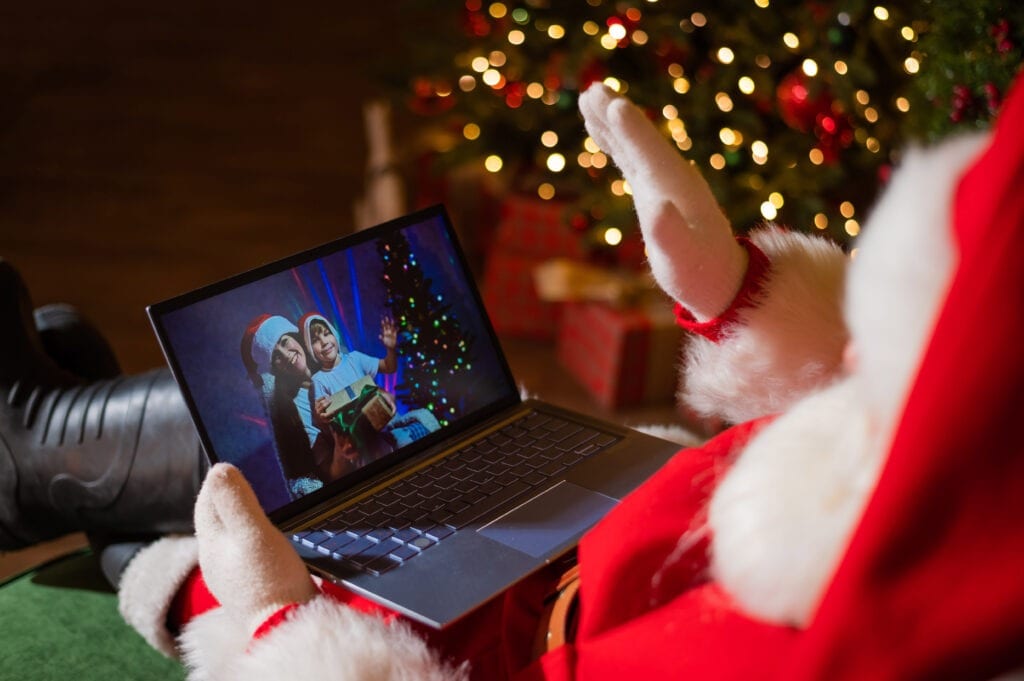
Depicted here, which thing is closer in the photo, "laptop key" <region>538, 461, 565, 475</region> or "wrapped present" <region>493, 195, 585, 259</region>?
"laptop key" <region>538, 461, 565, 475</region>

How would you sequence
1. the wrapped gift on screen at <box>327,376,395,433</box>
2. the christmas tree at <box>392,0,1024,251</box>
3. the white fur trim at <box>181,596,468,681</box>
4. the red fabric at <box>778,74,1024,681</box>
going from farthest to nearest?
the christmas tree at <box>392,0,1024,251</box> < the wrapped gift on screen at <box>327,376,395,433</box> < the white fur trim at <box>181,596,468,681</box> < the red fabric at <box>778,74,1024,681</box>

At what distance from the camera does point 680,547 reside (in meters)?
0.74

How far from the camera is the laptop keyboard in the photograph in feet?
3.03

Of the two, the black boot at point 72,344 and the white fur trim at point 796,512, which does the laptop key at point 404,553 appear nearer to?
the white fur trim at point 796,512

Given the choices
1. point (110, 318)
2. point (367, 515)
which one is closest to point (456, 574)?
point (367, 515)

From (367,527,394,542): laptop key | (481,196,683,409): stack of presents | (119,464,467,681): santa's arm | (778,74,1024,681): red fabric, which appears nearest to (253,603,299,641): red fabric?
(119,464,467,681): santa's arm

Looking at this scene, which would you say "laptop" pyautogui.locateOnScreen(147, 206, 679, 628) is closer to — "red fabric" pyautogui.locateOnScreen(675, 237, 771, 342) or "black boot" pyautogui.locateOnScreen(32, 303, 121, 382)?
"red fabric" pyautogui.locateOnScreen(675, 237, 771, 342)

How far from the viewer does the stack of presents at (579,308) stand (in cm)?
204

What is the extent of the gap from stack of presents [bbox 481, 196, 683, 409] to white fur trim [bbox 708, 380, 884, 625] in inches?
49.5

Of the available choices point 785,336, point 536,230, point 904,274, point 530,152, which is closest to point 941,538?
point 904,274

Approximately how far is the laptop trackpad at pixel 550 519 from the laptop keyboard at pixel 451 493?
2cm

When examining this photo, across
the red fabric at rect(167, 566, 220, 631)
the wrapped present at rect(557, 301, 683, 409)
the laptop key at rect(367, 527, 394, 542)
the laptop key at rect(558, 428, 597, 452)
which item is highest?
the laptop key at rect(367, 527, 394, 542)

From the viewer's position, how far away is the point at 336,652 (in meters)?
0.79

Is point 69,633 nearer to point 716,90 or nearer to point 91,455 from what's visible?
point 91,455
